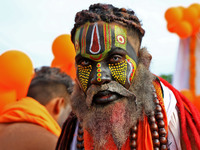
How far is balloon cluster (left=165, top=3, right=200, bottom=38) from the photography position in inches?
210

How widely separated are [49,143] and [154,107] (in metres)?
1.22

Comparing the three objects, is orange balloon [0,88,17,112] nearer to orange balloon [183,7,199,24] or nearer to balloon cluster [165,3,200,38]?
balloon cluster [165,3,200,38]

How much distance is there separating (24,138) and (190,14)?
4529 mm

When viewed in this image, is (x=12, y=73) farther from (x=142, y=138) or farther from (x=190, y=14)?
(x=190, y=14)

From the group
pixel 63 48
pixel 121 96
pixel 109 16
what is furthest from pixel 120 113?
pixel 63 48

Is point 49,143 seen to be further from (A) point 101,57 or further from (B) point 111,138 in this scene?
(A) point 101,57

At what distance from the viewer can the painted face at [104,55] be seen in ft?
5.54

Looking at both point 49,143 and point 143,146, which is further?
point 49,143

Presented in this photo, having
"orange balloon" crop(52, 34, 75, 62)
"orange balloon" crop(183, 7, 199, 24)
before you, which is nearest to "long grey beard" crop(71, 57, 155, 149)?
"orange balloon" crop(52, 34, 75, 62)

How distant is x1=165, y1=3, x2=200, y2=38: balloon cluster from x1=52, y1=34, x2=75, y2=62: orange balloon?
8.86 ft

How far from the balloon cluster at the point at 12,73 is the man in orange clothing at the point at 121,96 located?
45.0 inches

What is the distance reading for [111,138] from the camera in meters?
1.73

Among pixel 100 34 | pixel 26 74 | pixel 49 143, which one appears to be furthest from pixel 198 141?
pixel 26 74

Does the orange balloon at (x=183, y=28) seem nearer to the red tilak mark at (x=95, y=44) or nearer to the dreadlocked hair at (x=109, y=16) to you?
the dreadlocked hair at (x=109, y=16)
